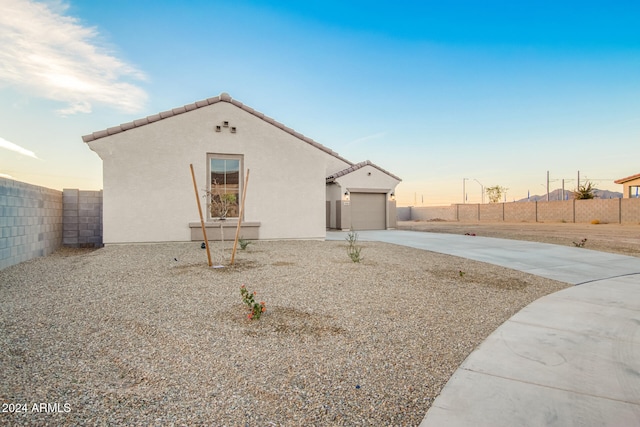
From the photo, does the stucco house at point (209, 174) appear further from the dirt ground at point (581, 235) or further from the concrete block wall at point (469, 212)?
the concrete block wall at point (469, 212)

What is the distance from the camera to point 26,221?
28.8ft

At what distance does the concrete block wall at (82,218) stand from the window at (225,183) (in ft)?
14.8

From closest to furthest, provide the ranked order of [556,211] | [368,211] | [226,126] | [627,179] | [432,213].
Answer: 1. [226,126]
2. [368,211]
3. [556,211]
4. [627,179]
5. [432,213]

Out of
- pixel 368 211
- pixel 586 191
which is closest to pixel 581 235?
pixel 368 211

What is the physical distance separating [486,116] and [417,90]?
228 inches

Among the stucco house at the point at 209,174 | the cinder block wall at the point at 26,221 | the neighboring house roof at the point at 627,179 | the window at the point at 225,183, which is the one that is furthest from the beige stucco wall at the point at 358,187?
the neighboring house roof at the point at 627,179

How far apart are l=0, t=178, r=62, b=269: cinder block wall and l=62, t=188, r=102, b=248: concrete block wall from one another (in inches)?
22.3

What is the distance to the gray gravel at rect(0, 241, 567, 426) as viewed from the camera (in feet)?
7.70

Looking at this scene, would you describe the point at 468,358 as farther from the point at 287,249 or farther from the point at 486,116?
the point at 486,116

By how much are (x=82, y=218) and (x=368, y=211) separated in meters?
14.3

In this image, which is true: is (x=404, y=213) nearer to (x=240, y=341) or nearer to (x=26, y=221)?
(x=26, y=221)

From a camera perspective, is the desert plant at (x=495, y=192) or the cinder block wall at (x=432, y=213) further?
the desert plant at (x=495, y=192)

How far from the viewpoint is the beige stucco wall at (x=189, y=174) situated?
10961 millimetres

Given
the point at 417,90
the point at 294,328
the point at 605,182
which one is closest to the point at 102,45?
the point at 294,328
